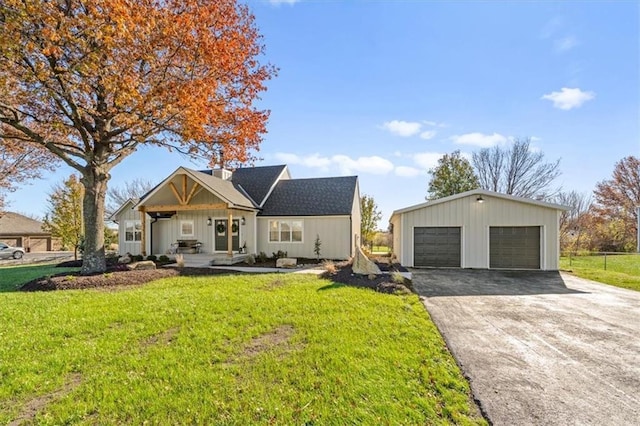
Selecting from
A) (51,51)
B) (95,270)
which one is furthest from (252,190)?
(51,51)

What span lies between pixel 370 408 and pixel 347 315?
9.44 feet

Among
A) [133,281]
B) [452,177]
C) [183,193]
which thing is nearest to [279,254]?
[183,193]

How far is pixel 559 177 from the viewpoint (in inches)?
1124

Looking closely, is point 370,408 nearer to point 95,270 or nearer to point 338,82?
point 95,270

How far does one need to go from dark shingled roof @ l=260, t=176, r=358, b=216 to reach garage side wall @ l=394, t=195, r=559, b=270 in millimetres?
3570

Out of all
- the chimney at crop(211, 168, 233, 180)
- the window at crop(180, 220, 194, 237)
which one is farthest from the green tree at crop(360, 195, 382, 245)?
the window at crop(180, 220, 194, 237)

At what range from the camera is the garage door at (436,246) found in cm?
1404

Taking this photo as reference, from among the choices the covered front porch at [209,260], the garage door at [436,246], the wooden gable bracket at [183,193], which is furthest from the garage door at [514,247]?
the wooden gable bracket at [183,193]

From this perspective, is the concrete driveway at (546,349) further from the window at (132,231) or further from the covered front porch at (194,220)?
the window at (132,231)

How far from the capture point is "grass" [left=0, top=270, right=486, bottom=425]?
9.89ft

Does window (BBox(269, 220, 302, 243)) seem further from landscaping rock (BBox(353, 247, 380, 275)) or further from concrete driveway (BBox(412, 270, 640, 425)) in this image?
concrete driveway (BBox(412, 270, 640, 425))

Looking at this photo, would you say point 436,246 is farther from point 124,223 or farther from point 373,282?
point 124,223

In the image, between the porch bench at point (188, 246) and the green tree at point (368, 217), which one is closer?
the porch bench at point (188, 246)

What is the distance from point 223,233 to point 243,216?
1.58m
